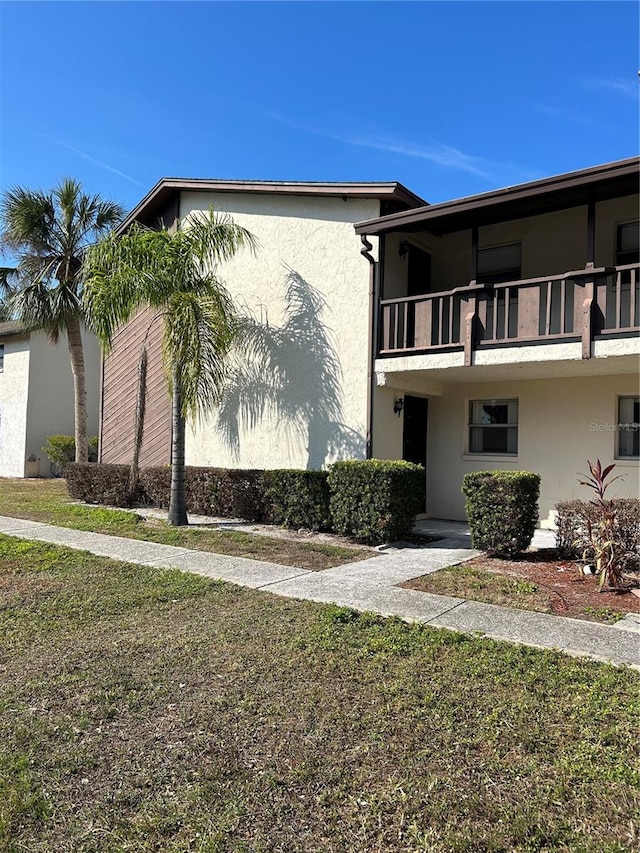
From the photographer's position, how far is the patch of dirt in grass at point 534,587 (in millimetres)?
5766

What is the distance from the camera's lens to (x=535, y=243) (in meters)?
11.2

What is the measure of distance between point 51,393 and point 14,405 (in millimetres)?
1467

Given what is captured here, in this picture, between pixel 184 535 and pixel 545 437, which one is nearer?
pixel 184 535

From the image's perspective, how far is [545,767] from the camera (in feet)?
9.66

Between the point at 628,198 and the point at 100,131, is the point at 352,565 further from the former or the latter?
Result: the point at 100,131

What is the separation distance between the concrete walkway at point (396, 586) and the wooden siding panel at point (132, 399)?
4232 millimetres

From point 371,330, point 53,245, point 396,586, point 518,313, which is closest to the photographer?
point 396,586

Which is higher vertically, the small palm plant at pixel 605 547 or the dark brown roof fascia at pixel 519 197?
the dark brown roof fascia at pixel 519 197

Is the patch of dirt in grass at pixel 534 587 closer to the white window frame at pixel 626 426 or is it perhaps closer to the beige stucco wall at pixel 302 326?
the white window frame at pixel 626 426

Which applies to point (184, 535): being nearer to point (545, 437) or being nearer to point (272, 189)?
point (545, 437)

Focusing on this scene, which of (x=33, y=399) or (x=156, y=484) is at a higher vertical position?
A: (x=33, y=399)

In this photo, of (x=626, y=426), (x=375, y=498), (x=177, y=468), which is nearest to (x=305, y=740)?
(x=375, y=498)

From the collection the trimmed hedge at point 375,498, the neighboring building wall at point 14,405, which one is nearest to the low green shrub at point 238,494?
the trimmed hedge at point 375,498

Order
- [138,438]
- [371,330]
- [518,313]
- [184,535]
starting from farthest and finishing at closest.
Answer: [138,438], [371,330], [184,535], [518,313]
